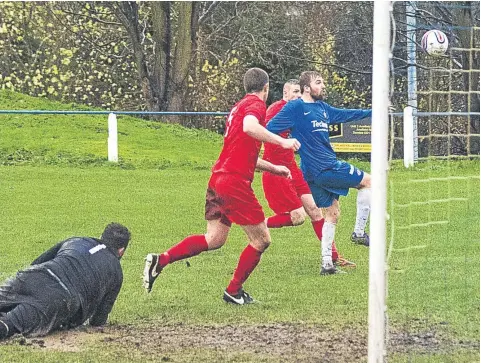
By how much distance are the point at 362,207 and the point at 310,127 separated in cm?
177

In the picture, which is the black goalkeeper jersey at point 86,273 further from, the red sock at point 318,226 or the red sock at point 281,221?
the red sock at point 281,221

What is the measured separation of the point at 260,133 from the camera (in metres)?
8.54

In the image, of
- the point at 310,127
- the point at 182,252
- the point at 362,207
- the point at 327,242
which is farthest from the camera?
the point at 362,207

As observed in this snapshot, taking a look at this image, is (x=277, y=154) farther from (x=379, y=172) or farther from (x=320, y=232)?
(x=379, y=172)

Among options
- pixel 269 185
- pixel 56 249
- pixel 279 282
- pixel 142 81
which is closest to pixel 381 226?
pixel 56 249

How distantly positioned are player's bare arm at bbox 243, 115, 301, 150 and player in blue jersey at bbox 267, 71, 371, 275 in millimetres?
1913

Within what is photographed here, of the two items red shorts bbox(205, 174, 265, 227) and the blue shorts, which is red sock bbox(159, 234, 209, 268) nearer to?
red shorts bbox(205, 174, 265, 227)

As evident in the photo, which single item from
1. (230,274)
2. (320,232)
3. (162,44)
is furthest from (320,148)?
(162,44)

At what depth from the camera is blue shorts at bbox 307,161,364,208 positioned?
422 inches

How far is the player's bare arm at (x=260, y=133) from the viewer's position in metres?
8.40

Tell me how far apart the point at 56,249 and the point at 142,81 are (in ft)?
73.1

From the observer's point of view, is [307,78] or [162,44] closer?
[307,78]

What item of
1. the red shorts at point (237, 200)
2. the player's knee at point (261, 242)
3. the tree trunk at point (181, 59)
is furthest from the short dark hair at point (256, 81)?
the tree trunk at point (181, 59)

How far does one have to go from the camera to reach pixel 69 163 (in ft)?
73.8
